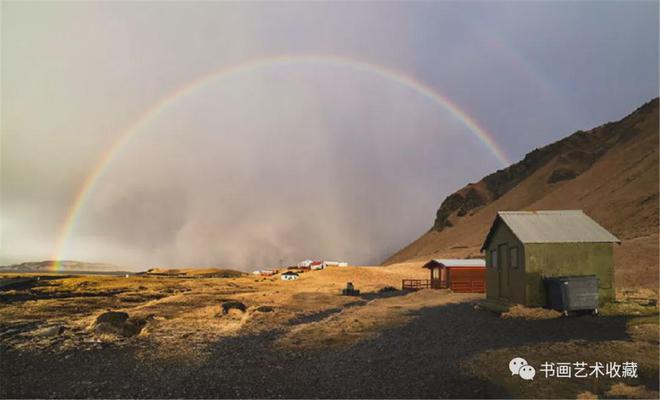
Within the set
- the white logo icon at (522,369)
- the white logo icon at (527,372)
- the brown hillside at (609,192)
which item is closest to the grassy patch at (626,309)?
the white logo icon at (522,369)

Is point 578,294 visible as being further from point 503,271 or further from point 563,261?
point 503,271

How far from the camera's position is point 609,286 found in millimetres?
28016

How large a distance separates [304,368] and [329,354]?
2.68 m

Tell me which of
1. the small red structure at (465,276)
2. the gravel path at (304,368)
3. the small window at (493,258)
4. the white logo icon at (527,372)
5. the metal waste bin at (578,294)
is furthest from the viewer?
the small red structure at (465,276)

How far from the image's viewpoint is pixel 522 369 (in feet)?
52.9

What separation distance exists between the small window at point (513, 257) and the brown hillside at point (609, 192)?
1986 cm

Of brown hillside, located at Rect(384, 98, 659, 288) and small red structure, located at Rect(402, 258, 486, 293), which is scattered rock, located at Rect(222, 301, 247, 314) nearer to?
small red structure, located at Rect(402, 258, 486, 293)

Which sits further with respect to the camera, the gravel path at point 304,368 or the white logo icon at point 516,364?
the gravel path at point 304,368

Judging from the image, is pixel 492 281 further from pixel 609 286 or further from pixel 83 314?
pixel 83 314

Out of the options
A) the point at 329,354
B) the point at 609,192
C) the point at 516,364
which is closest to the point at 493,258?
the point at 329,354

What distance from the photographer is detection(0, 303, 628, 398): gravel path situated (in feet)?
54.1

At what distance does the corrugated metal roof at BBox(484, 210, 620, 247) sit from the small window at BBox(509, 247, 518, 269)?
1499 mm

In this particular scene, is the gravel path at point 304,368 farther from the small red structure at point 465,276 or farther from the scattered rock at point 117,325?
the small red structure at point 465,276

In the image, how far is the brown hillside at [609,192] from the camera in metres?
61.5
